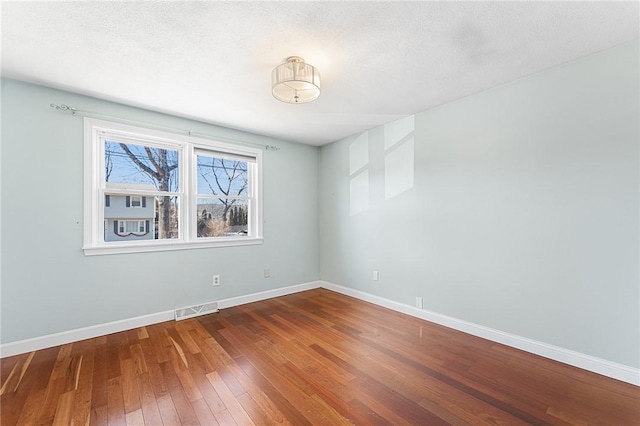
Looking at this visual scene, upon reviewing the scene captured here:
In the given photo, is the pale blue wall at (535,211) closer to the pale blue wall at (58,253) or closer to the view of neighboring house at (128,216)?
the pale blue wall at (58,253)

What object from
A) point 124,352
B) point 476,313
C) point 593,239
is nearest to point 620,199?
point 593,239

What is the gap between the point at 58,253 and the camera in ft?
8.19

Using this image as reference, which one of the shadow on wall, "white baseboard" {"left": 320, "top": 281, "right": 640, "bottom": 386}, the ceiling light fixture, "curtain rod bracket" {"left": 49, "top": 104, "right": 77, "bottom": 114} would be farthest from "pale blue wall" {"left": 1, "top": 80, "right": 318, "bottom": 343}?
"white baseboard" {"left": 320, "top": 281, "right": 640, "bottom": 386}

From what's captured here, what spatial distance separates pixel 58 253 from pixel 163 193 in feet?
3.49

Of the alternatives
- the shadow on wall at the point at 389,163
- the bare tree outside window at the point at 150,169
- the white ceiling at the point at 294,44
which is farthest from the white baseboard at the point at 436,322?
the white ceiling at the point at 294,44

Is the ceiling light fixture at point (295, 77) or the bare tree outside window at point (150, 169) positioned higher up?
the ceiling light fixture at point (295, 77)

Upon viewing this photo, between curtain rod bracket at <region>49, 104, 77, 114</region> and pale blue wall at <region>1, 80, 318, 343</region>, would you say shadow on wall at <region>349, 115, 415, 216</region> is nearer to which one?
pale blue wall at <region>1, 80, 318, 343</region>

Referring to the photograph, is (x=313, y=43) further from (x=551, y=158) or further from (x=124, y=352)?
(x=124, y=352)

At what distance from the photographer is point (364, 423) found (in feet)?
5.02

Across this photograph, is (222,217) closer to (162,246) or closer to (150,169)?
(162,246)

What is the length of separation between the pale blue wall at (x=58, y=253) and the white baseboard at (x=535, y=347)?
2603mm

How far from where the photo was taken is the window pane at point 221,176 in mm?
3504

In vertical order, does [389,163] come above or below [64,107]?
below

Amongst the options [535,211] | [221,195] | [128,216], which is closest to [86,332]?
[128,216]
